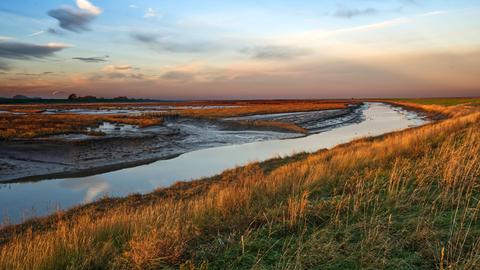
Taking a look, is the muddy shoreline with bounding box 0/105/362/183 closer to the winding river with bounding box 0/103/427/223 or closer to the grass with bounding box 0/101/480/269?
the winding river with bounding box 0/103/427/223

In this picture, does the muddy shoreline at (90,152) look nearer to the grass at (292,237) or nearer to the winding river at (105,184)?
the winding river at (105,184)

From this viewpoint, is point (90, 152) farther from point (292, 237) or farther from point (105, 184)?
point (292, 237)

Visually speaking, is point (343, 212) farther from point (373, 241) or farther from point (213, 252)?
point (213, 252)

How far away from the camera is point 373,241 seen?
13.6 feet

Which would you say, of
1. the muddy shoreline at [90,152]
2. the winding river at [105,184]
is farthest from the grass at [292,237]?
the muddy shoreline at [90,152]

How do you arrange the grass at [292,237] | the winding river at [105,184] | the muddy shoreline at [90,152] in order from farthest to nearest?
the muddy shoreline at [90,152]
the winding river at [105,184]
the grass at [292,237]

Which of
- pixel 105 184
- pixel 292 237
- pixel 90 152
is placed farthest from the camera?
pixel 90 152

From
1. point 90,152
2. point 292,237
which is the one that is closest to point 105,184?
point 90,152

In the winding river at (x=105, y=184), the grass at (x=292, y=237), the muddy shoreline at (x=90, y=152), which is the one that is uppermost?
the grass at (x=292, y=237)

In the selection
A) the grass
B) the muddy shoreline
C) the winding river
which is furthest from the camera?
the muddy shoreline

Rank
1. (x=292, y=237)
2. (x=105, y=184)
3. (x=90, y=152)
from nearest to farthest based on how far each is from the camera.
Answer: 1. (x=292, y=237)
2. (x=105, y=184)
3. (x=90, y=152)

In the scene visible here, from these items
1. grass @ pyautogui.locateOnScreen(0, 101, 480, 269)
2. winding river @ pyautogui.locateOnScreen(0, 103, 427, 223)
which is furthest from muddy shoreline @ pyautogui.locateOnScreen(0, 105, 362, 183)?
grass @ pyautogui.locateOnScreen(0, 101, 480, 269)

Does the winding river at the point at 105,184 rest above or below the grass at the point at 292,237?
below

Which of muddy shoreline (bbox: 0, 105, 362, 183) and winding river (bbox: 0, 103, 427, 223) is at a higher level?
muddy shoreline (bbox: 0, 105, 362, 183)
